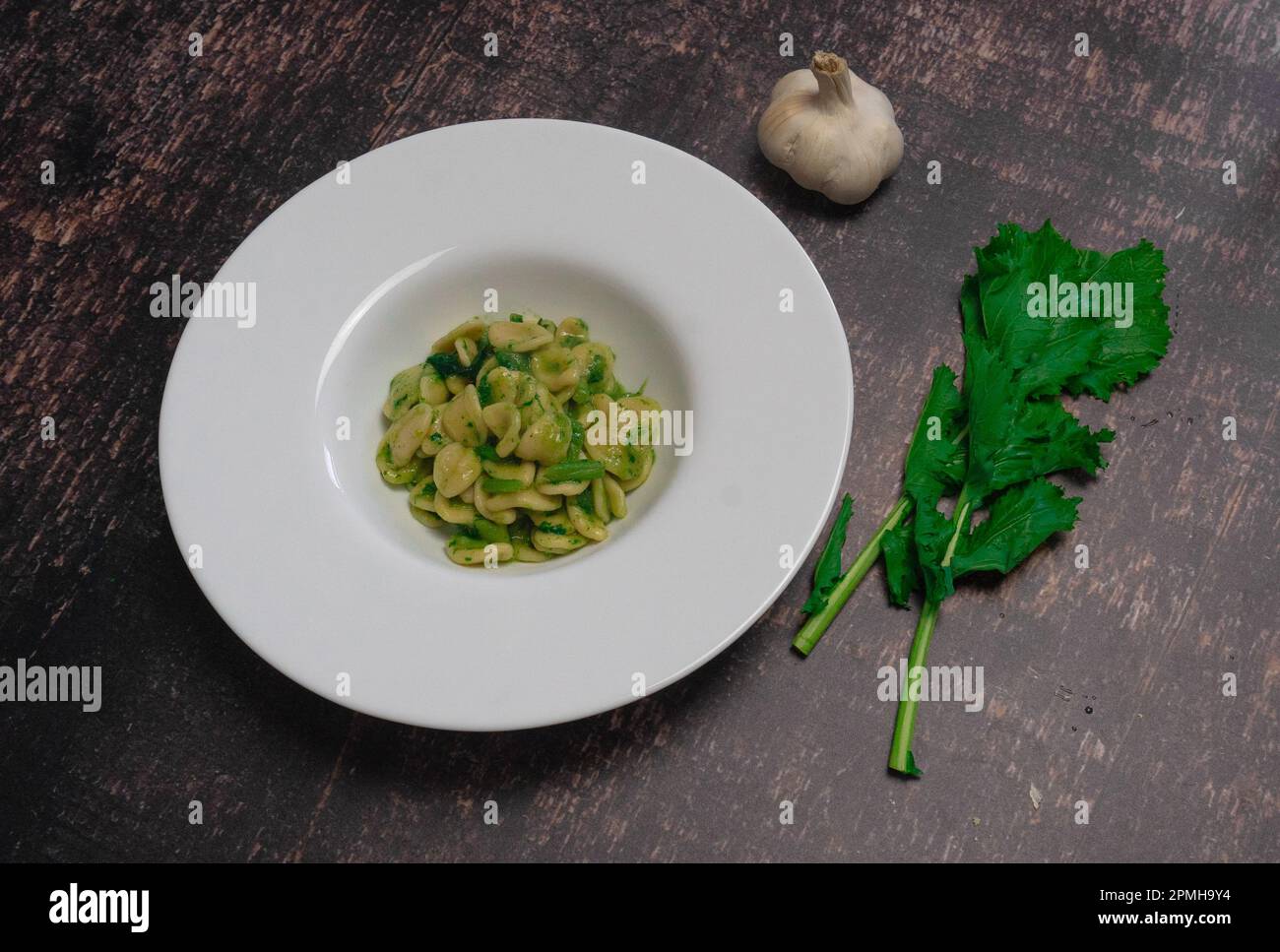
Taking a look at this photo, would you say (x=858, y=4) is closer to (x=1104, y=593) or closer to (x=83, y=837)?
(x=1104, y=593)

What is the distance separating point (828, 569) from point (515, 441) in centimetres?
57

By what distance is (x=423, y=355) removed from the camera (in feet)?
6.29

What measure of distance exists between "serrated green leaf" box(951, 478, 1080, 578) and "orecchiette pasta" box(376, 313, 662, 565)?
567 millimetres

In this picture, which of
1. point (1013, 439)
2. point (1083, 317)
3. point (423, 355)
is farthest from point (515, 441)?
point (1083, 317)

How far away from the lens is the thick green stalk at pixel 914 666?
71.3 inches

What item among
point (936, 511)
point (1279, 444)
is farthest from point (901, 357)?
point (1279, 444)

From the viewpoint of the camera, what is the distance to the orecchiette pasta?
1.73 m

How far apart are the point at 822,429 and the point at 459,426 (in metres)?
0.57

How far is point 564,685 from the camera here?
1546 millimetres

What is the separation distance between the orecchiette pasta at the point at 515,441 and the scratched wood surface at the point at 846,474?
355 millimetres

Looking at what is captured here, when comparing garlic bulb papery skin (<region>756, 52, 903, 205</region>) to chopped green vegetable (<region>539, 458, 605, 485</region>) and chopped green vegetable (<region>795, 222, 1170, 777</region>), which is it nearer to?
chopped green vegetable (<region>795, 222, 1170, 777</region>)

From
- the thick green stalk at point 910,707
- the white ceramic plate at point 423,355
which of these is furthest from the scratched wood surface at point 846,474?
the white ceramic plate at point 423,355

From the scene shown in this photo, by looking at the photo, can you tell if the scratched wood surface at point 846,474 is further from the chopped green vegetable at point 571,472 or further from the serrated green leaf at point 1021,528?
the chopped green vegetable at point 571,472

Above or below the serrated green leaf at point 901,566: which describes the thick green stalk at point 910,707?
below
